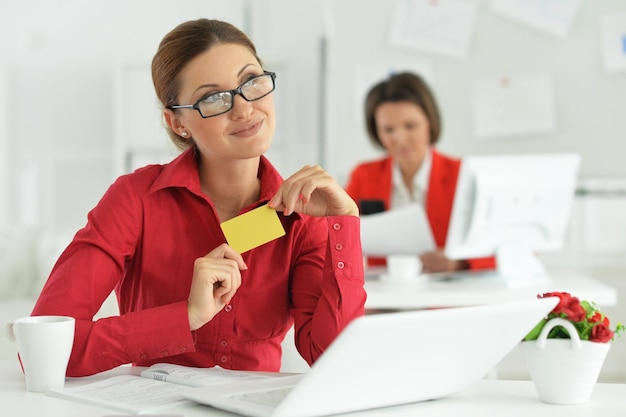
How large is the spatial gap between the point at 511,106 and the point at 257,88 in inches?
124

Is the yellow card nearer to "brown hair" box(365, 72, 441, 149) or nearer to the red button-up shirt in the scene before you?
the red button-up shirt

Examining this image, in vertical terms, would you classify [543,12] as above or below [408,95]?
above

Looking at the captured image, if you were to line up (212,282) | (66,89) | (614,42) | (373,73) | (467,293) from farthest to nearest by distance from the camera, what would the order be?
(66,89)
(373,73)
(614,42)
(467,293)
(212,282)

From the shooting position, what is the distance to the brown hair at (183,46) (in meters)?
1.69

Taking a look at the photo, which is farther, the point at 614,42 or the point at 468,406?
the point at 614,42

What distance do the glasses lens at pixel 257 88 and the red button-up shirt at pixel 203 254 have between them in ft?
0.63

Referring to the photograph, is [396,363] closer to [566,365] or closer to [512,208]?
[566,365]

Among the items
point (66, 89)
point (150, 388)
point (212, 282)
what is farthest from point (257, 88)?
point (66, 89)

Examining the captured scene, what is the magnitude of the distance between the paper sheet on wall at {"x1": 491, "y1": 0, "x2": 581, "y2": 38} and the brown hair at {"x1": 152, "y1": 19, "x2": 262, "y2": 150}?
3.09m

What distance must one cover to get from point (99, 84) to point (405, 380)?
4327 millimetres

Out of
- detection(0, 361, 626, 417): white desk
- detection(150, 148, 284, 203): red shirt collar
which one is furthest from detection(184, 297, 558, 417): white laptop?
detection(150, 148, 284, 203): red shirt collar

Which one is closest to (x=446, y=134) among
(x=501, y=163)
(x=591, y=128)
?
(x=591, y=128)

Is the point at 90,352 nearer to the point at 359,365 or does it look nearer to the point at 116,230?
the point at 116,230

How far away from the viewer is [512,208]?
2906 mm
